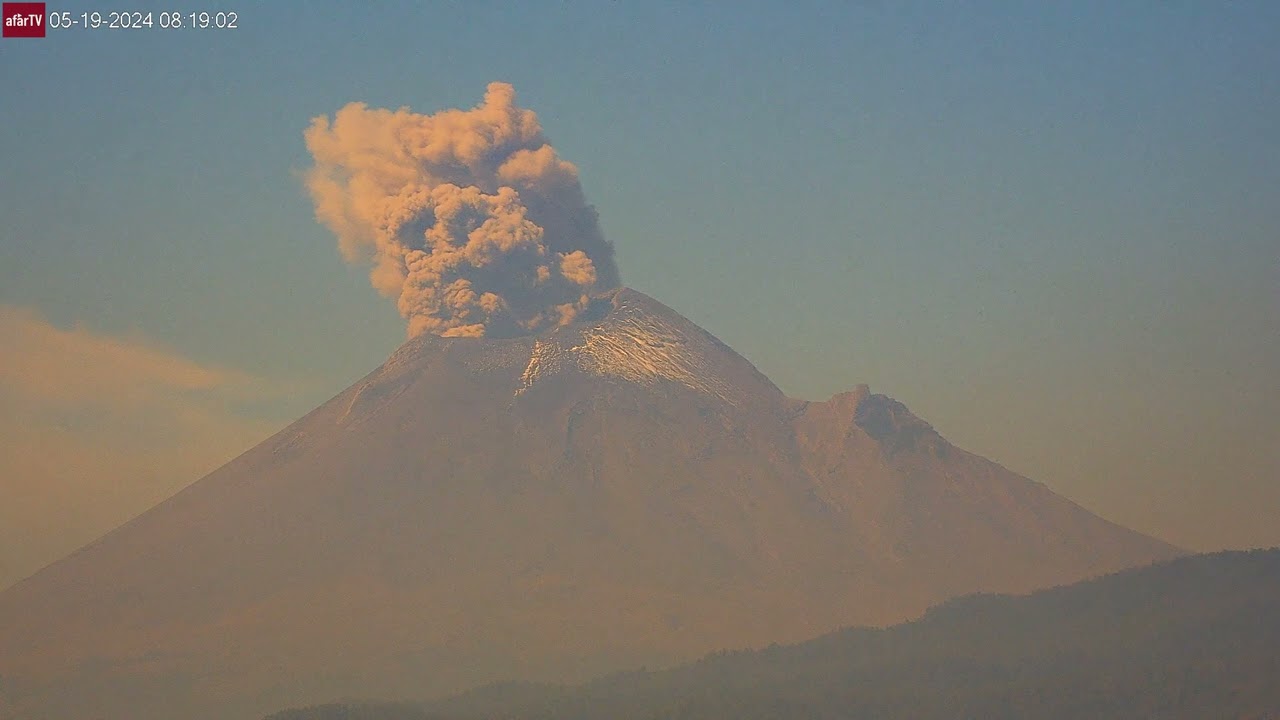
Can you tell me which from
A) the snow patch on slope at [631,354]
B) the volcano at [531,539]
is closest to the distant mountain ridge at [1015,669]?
the volcano at [531,539]

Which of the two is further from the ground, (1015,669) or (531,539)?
(531,539)

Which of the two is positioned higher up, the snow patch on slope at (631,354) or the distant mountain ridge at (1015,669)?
the snow patch on slope at (631,354)

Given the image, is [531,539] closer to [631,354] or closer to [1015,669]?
[631,354]

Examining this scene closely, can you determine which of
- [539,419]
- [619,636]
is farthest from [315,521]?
[619,636]

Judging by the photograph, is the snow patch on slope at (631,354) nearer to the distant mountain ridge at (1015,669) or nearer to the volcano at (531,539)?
the volcano at (531,539)

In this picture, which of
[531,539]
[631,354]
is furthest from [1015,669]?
[631,354]

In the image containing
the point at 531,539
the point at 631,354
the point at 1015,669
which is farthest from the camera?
the point at 631,354

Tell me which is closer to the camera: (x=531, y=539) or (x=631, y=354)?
(x=531, y=539)
